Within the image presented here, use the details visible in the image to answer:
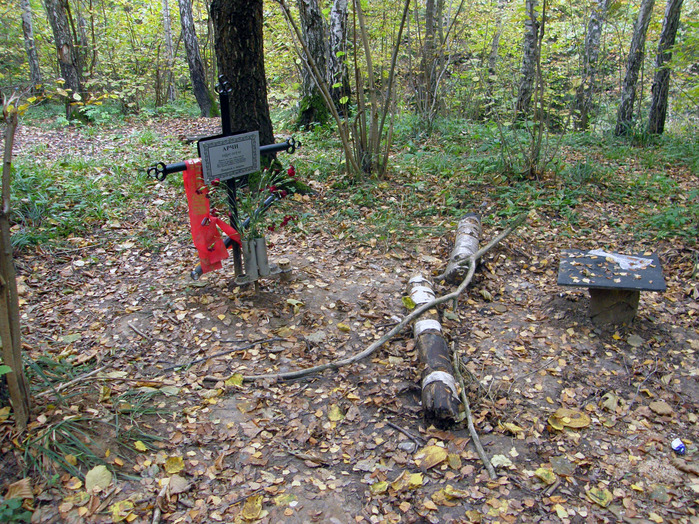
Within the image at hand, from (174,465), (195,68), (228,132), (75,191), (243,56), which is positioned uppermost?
(195,68)

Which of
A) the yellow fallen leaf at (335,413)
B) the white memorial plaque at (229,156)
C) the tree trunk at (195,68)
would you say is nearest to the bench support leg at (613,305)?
the yellow fallen leaf at (335,413)

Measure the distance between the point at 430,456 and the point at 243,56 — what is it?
4.70 meters

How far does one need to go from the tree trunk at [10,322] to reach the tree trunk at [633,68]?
9474mm

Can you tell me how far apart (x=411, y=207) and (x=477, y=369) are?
9.91 feet

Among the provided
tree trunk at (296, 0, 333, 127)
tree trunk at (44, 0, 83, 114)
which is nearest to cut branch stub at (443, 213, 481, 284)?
tree trunk at (296, 0, 333, 127)

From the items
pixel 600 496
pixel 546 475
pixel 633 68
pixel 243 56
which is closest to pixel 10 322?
pixel 546 475

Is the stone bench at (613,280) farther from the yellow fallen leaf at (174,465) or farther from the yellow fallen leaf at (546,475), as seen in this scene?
the yellow fallen leaf at (174,465)

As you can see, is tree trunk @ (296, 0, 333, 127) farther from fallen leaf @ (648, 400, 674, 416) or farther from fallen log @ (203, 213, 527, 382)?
fallen leaf @ (648, 400, 674, 416)

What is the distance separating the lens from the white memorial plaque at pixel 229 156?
351cm

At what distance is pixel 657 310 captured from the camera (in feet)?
13.3

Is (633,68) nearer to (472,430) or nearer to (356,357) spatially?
(356,357)

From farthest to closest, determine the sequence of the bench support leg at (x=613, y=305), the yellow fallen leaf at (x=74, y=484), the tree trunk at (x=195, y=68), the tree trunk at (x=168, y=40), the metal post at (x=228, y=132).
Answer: the tree trunk at (x=168, y=40) < the tree trunk at (x=195, y=68) < the bench support leg at (x=613, y=305) < the metal post at (x=228, y=132) < the yellow fallen leaf at (x=74, y=484)

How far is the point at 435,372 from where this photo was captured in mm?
3035

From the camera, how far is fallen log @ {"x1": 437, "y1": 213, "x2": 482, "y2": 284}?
4480 millimetres
